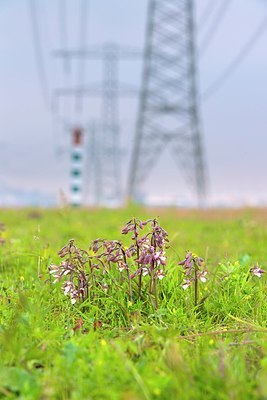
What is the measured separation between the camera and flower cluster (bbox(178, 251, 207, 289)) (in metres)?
2.99

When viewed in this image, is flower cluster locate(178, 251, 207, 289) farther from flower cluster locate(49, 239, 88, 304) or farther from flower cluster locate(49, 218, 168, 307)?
flower cluster locate(49, 239, 88, 304)

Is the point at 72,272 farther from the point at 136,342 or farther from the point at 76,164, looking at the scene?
the point at 76,164

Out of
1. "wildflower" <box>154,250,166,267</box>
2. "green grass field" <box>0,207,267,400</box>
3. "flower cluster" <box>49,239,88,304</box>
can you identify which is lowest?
"green grass field" <box>0,207,267,400</box>

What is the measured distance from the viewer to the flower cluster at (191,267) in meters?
2.99

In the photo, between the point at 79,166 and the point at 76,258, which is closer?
the point at 76,258

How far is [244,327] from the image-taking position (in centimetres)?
287

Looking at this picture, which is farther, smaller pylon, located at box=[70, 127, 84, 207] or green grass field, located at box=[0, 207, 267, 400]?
smaller pylon, located at box=[70, 127, 84, 207]

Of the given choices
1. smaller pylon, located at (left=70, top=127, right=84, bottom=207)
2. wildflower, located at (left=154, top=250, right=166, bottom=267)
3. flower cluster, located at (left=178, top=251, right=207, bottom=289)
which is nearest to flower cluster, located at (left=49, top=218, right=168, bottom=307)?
wildflower, located at (left=154, top=250, right=166, bottom=267)

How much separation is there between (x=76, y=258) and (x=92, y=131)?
3692cm

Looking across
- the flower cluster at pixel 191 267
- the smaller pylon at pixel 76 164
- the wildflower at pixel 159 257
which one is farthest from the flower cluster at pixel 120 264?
the smaller pylon at pixel 76 164

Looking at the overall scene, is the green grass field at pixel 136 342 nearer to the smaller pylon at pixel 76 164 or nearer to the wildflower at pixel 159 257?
the wildflower at pixel 159 257

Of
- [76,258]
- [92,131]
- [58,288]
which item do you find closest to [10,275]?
[58,288]

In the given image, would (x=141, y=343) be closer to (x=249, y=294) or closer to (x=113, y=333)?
(x=113, y=333)

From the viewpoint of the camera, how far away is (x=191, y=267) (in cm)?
307
